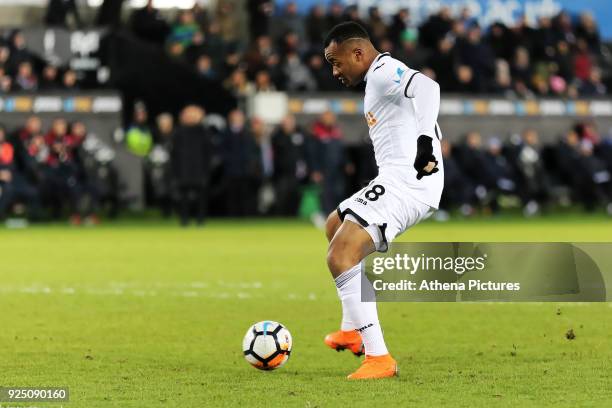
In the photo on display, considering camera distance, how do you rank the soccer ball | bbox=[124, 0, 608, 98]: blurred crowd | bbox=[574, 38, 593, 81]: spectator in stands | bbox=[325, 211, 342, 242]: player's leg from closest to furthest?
the soccer ball, bbox=[325, 211, 342, 242]: player's leg, bbox=[124, 0, 608, 98]: blurred crowd, bbox=[574, 38, 593, 81]: spectator in stands

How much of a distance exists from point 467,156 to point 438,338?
17.7 metres

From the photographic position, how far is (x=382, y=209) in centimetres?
717

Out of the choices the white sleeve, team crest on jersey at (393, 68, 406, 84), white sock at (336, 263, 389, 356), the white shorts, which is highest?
team crest on jersey at (393, 68, 406, 84)

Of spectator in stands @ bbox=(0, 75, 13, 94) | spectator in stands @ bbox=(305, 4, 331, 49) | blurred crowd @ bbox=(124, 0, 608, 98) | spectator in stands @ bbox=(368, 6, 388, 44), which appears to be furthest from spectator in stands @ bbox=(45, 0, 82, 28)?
spectator in stands @ bbox=(368, 6, 388, 44)

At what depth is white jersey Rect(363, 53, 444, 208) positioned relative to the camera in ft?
23.7

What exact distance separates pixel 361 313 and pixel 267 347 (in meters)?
0.68

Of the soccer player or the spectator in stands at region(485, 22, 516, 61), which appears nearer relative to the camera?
the soccer player

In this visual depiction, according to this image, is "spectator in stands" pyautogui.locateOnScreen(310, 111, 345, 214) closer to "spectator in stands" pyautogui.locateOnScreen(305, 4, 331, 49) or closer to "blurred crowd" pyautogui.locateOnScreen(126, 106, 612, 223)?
"blurred crowd" pyautogui.locateOnScreen(126, 106, 612, 223)

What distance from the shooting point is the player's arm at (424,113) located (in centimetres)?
718

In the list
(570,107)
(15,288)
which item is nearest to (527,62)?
(570,107)

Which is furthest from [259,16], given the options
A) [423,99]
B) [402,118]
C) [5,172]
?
[423,99]

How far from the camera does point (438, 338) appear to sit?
29.9 feet

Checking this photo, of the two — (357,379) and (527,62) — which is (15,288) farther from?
(527,62)

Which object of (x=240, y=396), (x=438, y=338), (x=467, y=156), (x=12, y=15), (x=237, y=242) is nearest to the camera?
(x=240, y=396)
